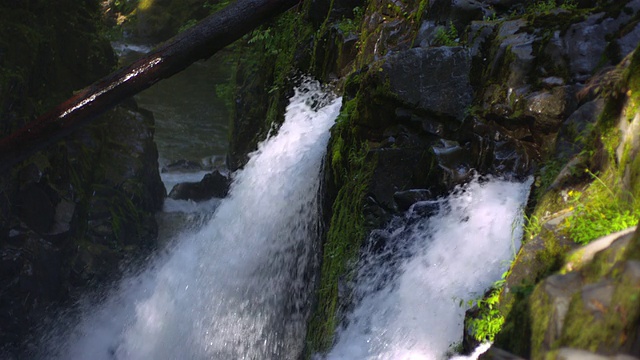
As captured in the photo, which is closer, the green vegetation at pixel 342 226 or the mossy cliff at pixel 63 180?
Answer: the green vegetation at pixel 342 226

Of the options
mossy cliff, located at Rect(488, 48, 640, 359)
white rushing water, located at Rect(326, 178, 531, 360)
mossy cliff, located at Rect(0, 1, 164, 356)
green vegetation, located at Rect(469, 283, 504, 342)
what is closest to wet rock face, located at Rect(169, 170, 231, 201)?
mossy cliff, located at Rect(0, 1, 164, 356)

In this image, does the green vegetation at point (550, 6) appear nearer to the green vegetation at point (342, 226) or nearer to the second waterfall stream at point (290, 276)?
the second waterfall stream at point (290, 276)

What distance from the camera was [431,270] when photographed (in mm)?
5059

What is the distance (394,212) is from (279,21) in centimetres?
672

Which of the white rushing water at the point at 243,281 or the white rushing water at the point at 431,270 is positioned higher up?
the white rushing water at the point at 431,270

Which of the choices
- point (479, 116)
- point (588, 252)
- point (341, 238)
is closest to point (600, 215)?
point (588, 252)

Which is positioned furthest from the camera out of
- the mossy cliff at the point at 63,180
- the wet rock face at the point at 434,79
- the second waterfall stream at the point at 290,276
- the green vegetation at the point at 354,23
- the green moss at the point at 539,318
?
the mossy cliff at the point at 63,180

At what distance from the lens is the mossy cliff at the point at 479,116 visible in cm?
426

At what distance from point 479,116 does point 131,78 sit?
5090 millimetres

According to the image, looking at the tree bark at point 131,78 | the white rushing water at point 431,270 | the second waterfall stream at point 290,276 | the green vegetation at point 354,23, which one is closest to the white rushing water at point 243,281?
the second waterfall stream at point 290,276

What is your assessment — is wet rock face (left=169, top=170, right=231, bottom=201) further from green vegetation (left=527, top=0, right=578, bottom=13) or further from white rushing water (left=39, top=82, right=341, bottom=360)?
green vegetation (left=527, top=0, right=578, bottom=13)

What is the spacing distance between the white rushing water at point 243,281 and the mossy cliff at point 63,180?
0.80 meters

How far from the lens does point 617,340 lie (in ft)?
8.04

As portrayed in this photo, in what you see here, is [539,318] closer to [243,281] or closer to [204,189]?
[243,281]
